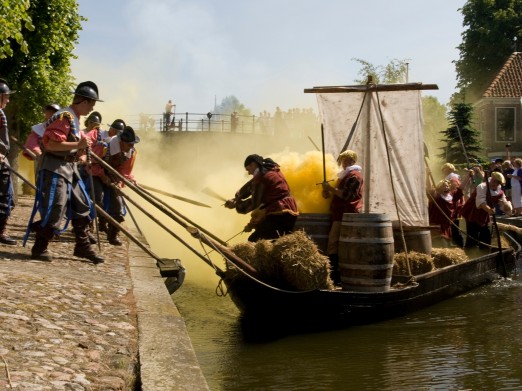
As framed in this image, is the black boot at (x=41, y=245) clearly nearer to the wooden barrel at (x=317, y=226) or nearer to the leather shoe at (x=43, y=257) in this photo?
the leather shoe at (x=43, y=257)

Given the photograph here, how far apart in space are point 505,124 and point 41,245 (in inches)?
1493

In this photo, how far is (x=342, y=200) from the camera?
9.53 metres

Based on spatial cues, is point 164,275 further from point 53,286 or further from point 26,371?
point 26,371

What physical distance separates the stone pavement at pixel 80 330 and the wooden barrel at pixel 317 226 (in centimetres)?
250

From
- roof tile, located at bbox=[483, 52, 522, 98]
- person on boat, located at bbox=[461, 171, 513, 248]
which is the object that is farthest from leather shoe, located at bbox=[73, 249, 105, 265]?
roof tile, located at bbox=[483, 52, 522, 98]

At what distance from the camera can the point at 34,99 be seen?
752 inches

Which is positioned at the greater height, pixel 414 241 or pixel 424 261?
pixel 414 241

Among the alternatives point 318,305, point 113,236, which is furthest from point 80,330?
point 113,236

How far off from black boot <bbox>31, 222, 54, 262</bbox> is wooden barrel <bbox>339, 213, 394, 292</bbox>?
323 centimetres

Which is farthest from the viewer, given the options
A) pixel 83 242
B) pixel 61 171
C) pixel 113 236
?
pixel 113 236

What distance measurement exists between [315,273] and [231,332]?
1210 mm

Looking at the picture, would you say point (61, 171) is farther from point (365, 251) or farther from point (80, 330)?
point (365, 251)

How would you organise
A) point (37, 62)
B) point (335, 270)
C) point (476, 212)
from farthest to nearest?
point (37, 62) < point (476, 212) < point (335, 270)

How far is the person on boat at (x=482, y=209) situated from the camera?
14359 mm
